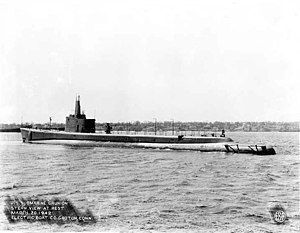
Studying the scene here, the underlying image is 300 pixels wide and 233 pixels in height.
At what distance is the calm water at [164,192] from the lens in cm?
1812

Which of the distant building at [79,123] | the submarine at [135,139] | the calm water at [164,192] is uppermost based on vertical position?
the distant building at [79,123]

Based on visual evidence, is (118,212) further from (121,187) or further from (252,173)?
(252,173)

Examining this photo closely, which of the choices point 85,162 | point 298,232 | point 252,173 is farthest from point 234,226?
point 85,162

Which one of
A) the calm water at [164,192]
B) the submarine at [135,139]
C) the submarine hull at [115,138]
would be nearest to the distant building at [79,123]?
the submarine at [135,139]

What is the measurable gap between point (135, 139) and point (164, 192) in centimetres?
3729

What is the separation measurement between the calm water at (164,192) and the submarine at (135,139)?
39.9 feet

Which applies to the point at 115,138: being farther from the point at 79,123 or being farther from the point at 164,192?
the point at 164,192

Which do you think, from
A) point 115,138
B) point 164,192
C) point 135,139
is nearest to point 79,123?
point 115,138

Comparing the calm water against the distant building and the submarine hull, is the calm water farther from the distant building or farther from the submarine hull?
the distant building

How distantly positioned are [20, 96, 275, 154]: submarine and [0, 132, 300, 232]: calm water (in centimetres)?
1215

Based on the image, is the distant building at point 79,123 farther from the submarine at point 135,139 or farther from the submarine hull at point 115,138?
the submarine hull at point 115,138

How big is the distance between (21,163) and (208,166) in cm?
1813

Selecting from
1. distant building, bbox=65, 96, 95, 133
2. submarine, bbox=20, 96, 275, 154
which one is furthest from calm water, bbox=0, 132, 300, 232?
distant building, bbox=65, 96, 95, 133

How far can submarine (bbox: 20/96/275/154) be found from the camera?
5297 centimetres
